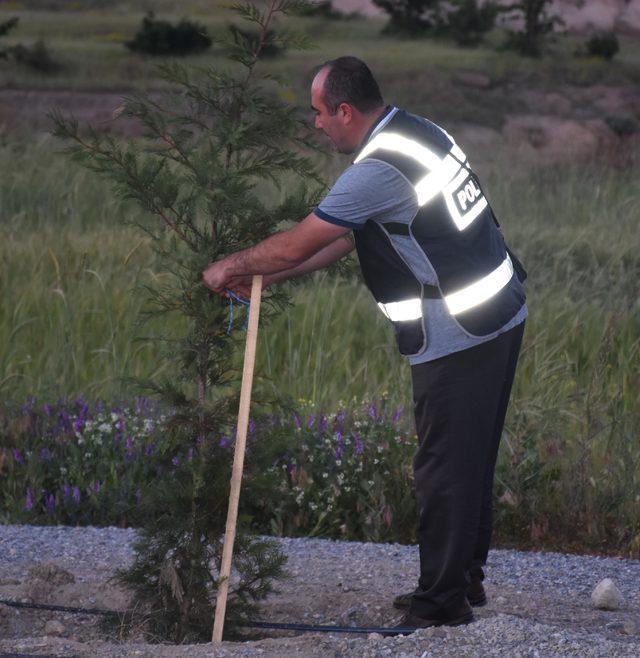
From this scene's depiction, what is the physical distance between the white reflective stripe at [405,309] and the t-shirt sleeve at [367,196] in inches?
12.9

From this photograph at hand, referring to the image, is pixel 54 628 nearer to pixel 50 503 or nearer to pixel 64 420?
pixel 50 503

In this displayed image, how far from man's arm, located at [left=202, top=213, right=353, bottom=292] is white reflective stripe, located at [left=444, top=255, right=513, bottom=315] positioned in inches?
19.5

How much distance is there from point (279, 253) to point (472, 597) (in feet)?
5.93

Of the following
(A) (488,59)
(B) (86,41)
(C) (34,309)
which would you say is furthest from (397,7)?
(C) (34,309)

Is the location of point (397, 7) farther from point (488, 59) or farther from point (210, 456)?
point (210, 456)

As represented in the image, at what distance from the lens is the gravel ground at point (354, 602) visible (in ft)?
15.5

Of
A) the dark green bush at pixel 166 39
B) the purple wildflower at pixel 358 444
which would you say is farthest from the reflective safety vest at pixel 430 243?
the dark green bush at pixel 166 39

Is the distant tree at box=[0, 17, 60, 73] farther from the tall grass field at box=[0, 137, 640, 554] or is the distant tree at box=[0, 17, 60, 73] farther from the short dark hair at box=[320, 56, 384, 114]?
the short dark hair at box=[320, 56, 384, 114]

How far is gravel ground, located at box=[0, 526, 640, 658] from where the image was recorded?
4.73 metres

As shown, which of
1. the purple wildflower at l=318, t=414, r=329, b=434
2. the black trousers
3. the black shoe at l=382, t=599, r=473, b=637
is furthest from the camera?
the purple wildflower at l=318, t=414, r=329, b=434

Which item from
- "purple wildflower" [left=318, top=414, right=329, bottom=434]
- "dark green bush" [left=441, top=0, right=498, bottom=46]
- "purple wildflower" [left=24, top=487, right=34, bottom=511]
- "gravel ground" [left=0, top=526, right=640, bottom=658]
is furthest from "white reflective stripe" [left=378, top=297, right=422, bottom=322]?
"dark green bush" [left=441, top=0, right=498, bottom=46]

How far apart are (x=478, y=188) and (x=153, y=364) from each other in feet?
15.6

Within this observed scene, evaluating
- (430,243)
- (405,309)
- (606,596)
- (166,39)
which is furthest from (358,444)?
(166,39)

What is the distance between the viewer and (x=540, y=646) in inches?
186
